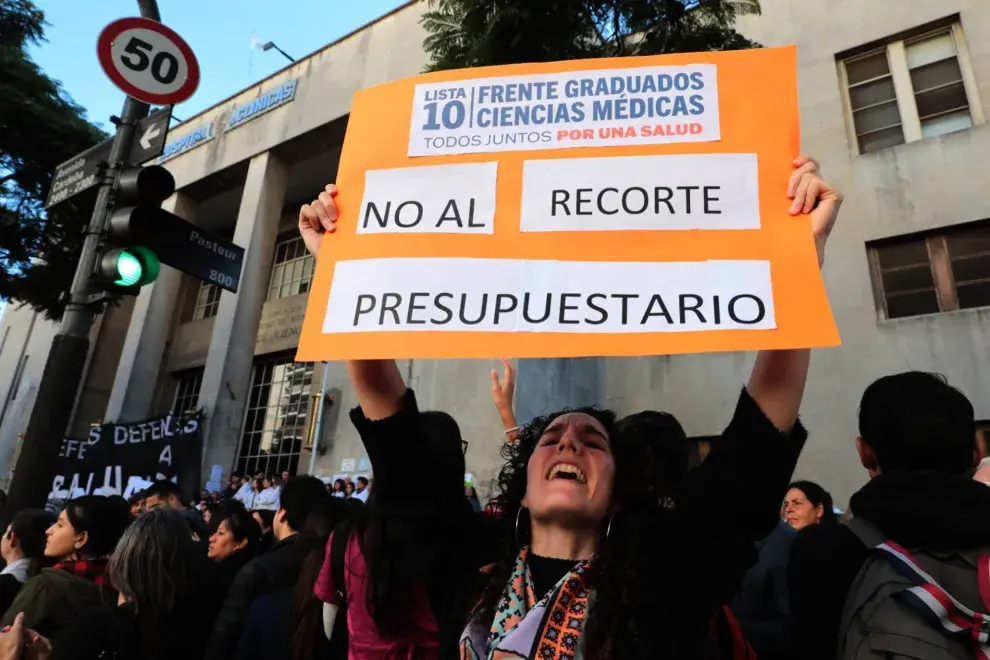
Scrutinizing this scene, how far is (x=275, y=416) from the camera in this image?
727 inches

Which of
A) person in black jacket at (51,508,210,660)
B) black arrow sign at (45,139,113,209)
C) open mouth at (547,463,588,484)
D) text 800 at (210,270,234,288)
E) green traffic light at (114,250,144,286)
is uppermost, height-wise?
black arrow sign at (45,139,113,209)

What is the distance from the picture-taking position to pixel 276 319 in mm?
19422

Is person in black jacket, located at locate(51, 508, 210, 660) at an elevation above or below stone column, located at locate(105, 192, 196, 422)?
below

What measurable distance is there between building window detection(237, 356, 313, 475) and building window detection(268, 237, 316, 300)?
7.14ft

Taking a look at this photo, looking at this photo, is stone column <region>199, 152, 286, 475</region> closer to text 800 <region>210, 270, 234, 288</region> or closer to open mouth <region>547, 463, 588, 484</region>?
text 800 <region>210, 270, 234, 288</region>

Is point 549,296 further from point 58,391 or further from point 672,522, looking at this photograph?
point 58,391

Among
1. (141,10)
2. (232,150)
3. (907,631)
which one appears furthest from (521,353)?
(232,150)

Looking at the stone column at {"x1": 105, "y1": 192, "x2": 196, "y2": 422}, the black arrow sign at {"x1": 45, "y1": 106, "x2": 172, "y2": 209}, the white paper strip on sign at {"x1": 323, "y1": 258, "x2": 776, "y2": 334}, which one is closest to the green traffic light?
the black arrow sign at {"x1": 45, "y1": 106, "x2": 172, "y2": 209}

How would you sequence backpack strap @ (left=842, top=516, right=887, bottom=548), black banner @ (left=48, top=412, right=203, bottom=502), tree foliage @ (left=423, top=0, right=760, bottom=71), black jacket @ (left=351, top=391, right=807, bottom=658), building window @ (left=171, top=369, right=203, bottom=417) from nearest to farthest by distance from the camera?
black jacket @ (left=351, top=391, right=807, bottom=658), backpack strap @ (left=842, top=516, right=887, bottom=548), tree foliage @ (left=423, top=0, right=760, bottom=71), black banner @ (left=48, top=412, right=203, bottom=502), building window @ (left=171, top=369, right=203, bottom=417)

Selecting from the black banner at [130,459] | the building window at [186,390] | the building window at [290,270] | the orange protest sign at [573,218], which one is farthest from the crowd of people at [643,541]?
the building window at [186,390]

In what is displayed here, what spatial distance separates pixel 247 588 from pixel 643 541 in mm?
2025

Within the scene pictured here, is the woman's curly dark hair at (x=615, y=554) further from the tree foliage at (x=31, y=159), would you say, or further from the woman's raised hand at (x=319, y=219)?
the tree foliage at (x=31, y=159)

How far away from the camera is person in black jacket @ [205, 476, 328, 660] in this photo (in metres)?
2.76

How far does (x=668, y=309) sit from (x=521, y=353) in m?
0.40
